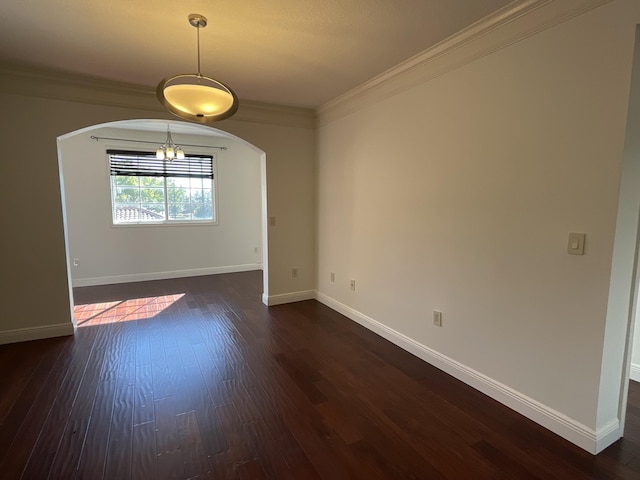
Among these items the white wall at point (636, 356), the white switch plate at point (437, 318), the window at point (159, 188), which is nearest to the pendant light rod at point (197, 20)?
the white switch plate at point (437, 318)

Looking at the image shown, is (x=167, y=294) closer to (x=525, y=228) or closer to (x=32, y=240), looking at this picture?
(x=32, y=240)

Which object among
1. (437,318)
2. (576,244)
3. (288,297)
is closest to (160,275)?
(288,297)

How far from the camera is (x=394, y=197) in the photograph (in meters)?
3.23

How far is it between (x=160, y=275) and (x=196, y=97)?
488 centimetres

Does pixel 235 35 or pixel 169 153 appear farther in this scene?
pixel 169 153

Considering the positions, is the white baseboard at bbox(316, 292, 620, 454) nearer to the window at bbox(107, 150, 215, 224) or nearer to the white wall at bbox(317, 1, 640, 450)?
the white wall at bbox(317, 1, 640, 450)

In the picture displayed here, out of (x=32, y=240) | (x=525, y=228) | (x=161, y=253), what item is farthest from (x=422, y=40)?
(x=161, y=253)

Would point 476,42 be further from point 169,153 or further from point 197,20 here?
point 169,153

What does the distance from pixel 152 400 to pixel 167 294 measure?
291 centimetres

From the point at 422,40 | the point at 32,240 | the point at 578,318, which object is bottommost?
the point at 578,318

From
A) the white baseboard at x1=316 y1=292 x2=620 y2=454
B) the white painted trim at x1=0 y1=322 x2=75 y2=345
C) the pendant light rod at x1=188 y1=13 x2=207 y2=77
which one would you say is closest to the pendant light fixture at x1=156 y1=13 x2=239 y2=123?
the pendant light rod at x1=188 y1=13 x2=207 y2=77

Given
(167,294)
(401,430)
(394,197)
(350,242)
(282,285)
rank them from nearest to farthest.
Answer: (401,430), (394,197), (350,242), (282,285), (167,294)

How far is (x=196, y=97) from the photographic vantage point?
1.89 meters

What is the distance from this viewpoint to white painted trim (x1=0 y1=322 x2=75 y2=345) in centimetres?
328
